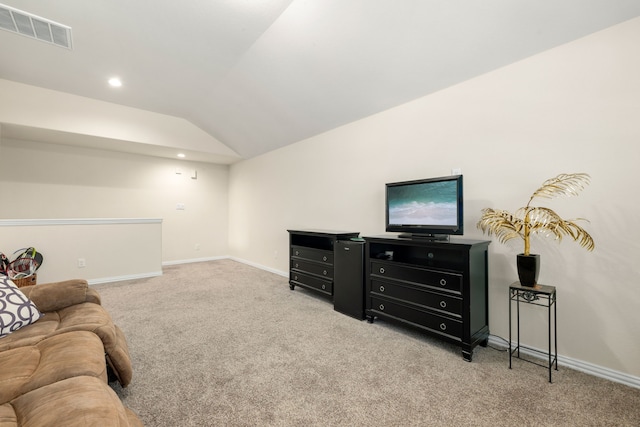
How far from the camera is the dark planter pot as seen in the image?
75.9 inches

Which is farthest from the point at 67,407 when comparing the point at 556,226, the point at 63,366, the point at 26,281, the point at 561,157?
the point at 26,281

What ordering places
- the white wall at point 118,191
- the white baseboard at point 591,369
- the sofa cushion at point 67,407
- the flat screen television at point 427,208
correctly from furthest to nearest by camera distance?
the white wall at point 118,191 < the flat screen television at point 427,208 < the white baseboard at point 591,369 < the sofa cushion at point 67,407

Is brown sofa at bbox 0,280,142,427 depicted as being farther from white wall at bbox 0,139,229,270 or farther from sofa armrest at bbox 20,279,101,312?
white wall at bbox 0,139,229,270

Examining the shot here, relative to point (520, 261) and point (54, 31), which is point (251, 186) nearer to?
point (54, 31)

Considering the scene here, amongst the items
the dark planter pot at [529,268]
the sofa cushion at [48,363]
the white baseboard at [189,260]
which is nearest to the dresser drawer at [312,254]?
the dark planter pot at [529,268]

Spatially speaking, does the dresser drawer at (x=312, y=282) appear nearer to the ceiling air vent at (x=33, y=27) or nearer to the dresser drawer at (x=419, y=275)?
the dresser drawer at (x=419, y=275)

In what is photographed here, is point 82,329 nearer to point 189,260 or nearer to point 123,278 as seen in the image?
point 123,278

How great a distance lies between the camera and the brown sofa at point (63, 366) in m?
0.85

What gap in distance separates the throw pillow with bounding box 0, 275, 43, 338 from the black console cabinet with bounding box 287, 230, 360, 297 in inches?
97.6

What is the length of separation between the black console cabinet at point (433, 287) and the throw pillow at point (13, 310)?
8.16 ft

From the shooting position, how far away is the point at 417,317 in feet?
7.98

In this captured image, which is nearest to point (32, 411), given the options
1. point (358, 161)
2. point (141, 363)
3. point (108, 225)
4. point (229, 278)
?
point (141, 363)

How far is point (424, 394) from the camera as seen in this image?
169 cm

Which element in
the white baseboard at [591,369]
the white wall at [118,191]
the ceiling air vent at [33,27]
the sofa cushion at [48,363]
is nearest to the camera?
the sofa cushion at [48,363]
